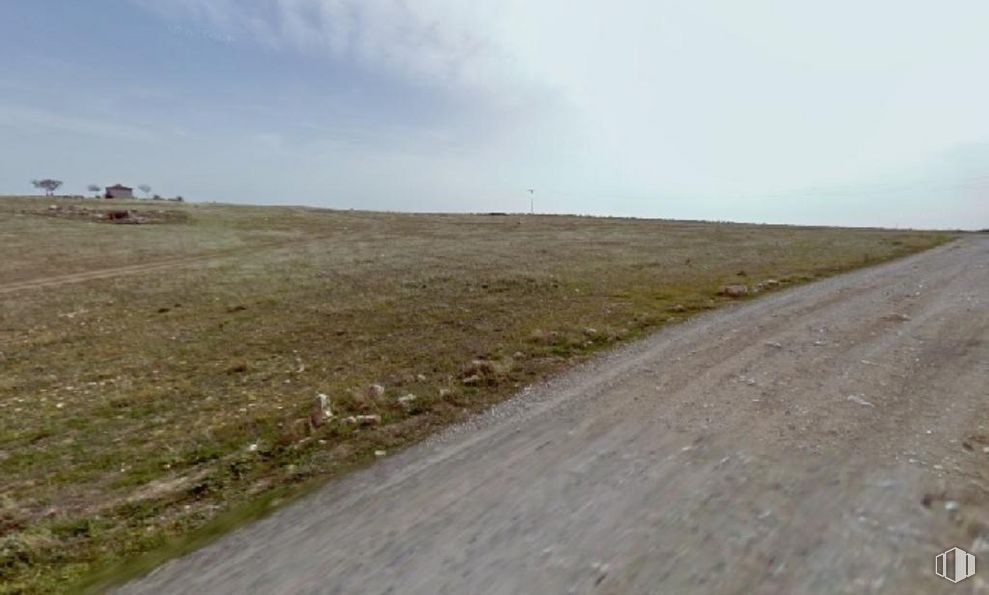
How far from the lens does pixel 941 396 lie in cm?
564

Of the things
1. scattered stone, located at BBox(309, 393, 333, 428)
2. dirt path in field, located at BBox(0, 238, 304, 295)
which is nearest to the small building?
dirt path in field, located at BBox(0, 238, 304, 295)

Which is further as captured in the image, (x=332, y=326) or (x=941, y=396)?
(x=332, y=326)

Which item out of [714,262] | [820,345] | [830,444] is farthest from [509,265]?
[830,444]

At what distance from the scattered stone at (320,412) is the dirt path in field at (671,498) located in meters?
1.59

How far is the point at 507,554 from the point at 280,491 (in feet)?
8.16

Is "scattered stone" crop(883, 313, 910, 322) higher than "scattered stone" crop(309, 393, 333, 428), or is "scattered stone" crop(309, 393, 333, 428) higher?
"scattered stone" crop(883, 313, 910, 322)

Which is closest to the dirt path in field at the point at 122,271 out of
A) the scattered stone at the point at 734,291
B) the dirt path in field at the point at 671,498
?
the dirt path in field at the point at 671,498

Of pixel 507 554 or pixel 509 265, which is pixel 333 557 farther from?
pixel 509 265

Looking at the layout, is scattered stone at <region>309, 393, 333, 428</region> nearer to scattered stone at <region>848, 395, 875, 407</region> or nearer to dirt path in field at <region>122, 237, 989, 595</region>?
dirt path in field at <region>122, 237, 989, 595</region>

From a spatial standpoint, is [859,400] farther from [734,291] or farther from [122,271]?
[122,271]

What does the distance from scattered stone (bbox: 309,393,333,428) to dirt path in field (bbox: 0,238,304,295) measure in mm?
19892

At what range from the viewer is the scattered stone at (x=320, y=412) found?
6336mm

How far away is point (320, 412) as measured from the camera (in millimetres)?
6492

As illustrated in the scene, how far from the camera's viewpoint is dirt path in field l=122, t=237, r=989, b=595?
125 inches
